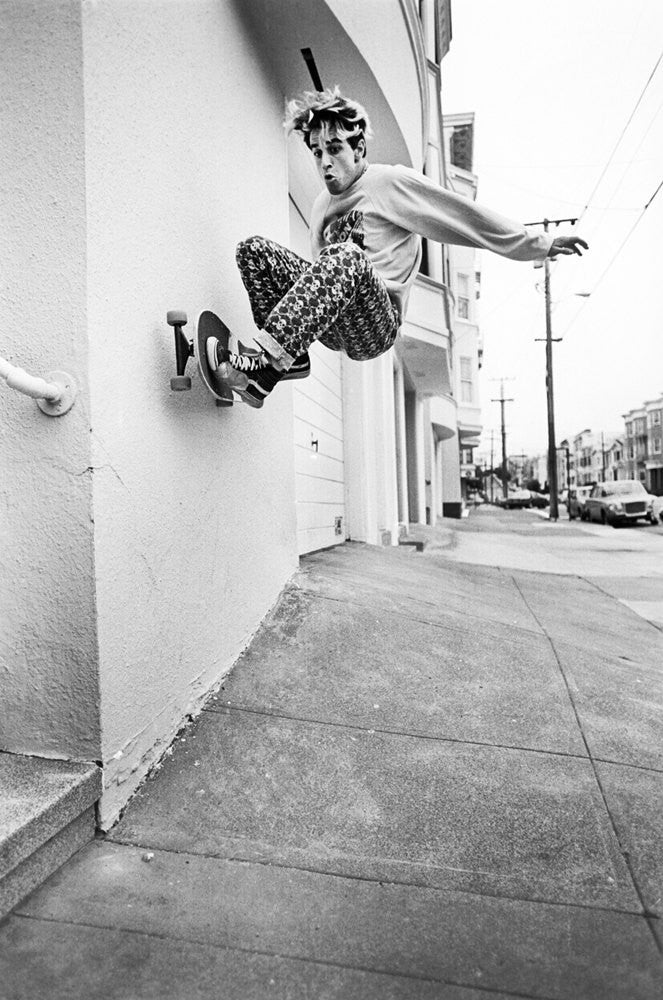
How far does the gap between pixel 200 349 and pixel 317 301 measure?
0.46 m

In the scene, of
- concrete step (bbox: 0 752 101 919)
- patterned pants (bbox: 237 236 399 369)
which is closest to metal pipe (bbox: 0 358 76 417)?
patterned pants (bbox: 237 236 399 369)

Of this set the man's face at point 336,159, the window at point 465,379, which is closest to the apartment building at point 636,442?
the window at point 465,379

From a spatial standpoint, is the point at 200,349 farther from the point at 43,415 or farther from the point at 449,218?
the point at 449,218

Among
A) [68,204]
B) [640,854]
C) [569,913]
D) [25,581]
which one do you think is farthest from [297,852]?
[68,204]

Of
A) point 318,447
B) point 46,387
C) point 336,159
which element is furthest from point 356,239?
point 318,447

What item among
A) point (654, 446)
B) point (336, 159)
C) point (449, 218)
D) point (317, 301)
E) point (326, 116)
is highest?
point (654, 446)

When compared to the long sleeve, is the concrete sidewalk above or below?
below

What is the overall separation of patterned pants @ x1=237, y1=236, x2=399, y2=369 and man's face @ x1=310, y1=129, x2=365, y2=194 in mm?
353

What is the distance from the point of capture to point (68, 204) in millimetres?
1896

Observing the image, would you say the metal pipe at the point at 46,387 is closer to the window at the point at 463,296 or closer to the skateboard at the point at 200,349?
the skateboard at the point at 200,349

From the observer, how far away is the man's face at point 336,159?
8.65ft

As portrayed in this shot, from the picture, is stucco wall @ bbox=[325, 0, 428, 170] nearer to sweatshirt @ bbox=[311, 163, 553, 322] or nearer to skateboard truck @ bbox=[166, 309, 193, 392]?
sweatshirt @ bbox=[311, 163, 553, 322]

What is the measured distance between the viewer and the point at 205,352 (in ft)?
7.63

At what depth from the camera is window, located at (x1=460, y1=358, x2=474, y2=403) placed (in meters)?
31.0
